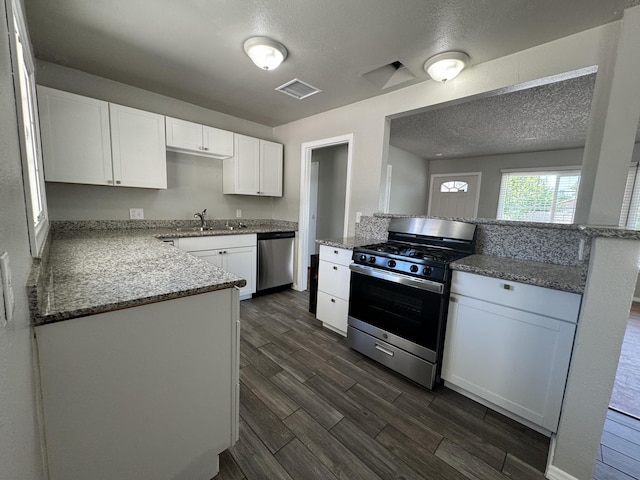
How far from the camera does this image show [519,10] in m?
1.51

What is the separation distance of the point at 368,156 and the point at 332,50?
1.13 meters

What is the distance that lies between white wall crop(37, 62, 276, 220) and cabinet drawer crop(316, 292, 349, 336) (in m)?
1.98

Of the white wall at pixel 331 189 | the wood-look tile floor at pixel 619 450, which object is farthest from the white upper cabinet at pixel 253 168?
the wood-look tile floor at pixel 619 450

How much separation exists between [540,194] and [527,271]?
15.0 ft

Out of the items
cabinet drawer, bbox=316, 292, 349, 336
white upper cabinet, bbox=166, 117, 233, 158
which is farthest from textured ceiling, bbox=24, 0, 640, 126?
cabinet drawer, bbox=316, 292, 349, 336

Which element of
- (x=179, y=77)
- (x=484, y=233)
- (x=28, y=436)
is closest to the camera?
(x=28, y=436)

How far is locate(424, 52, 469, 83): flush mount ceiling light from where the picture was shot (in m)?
1.94

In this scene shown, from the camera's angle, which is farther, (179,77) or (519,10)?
(179,77)

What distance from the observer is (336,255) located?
8.29ft

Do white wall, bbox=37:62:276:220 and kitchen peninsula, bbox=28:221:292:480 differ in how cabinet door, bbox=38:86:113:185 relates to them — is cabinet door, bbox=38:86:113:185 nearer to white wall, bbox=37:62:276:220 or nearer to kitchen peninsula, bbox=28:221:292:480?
white wall, bbox=37:62:276:220

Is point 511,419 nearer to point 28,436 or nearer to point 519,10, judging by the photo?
point 28,436

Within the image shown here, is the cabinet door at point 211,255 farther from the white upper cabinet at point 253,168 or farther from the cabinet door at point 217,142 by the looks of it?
the cabinet door at point 217,142

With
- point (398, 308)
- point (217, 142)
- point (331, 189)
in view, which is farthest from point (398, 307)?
point (331, 189)

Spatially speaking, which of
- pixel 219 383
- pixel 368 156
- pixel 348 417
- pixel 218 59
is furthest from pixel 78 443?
pixel 368 156
